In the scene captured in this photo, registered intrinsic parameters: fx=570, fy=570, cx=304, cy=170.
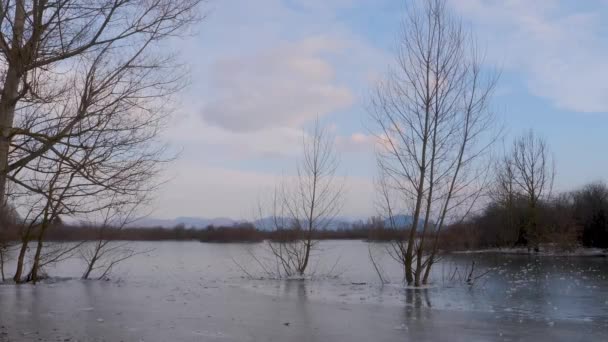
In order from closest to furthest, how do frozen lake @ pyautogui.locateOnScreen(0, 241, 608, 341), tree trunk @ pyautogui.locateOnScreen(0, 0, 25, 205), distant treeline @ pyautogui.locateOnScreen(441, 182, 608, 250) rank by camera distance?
1. tree trunk @ pyautogui.locateOnScreen(0, 0, 25, 205)
2. frozen lake @ pyautogui.locateOnScreen(0, 241, 608, 341)
3. distant treeline @ pyautogui.locateOnScreen(441, 182, 608, 250)

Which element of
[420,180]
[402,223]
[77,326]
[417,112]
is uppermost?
[417,112]

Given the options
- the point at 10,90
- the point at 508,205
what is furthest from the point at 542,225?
the point at 10,90

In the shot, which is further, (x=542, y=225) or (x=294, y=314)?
(x=542, y=225)

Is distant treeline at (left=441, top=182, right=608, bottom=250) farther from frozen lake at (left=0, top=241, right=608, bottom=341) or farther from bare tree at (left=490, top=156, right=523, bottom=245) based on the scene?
frozen lake at (left=0, top=241, right=608, bottom=341)

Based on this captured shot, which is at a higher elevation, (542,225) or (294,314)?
(542,225)

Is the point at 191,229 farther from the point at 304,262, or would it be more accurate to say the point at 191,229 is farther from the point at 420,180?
the point at 420,180

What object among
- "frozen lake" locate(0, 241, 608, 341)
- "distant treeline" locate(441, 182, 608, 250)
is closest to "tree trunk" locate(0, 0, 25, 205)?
"frozen lake" locate(0, 241, 608, 341)

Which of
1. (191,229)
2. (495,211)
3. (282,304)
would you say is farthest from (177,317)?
(191,229)

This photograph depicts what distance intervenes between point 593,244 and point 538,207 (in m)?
5.34

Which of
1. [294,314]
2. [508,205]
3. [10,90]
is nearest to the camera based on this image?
[10,90]

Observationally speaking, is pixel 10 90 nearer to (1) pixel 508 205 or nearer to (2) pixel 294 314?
(2) pixel 294 314

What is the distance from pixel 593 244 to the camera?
49.0 meters

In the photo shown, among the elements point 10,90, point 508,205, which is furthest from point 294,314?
point 508,205

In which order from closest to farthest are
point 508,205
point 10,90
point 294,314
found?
point 10,90
point 294,314
point 508,205
